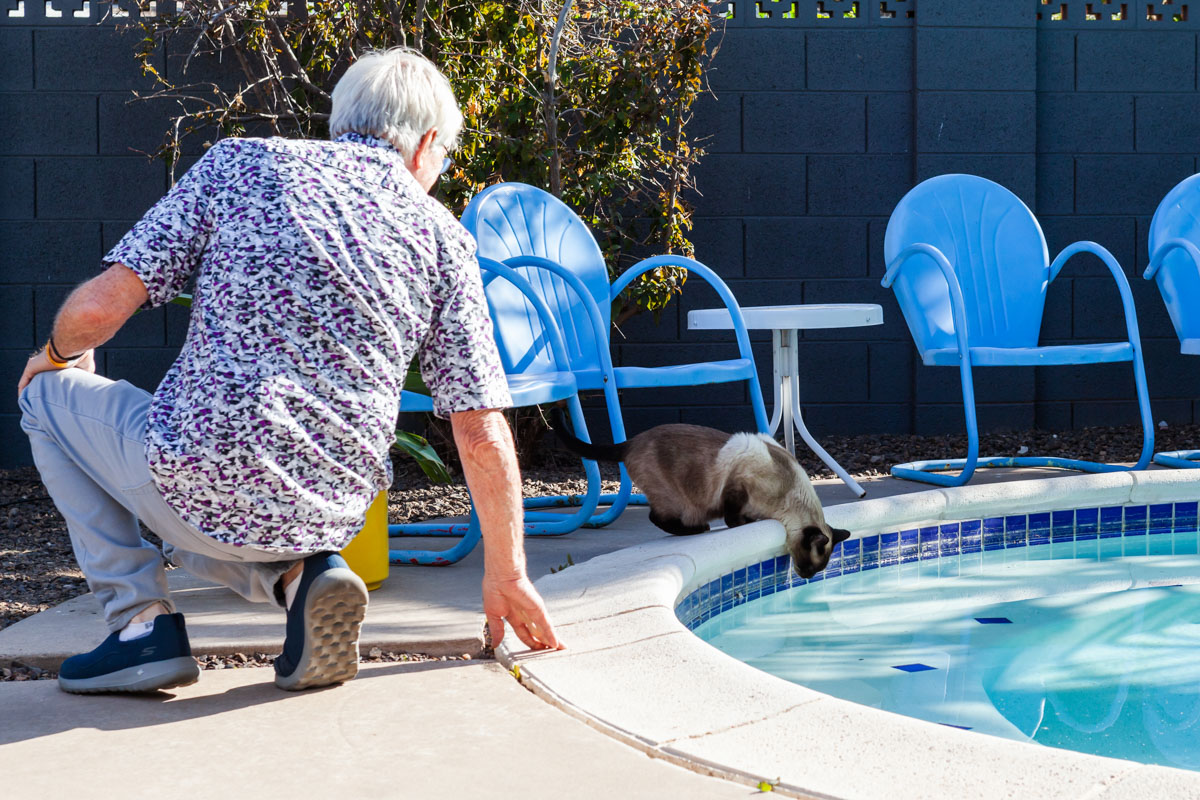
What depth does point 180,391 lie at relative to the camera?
150 cm

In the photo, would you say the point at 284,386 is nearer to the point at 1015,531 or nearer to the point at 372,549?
the point at 372,549

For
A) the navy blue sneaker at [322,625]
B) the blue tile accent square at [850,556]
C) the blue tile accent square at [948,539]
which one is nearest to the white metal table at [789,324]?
the blue tile accent square at [948,539]

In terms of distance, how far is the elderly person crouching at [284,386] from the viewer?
1453mm

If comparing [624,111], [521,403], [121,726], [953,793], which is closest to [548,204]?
[624,111]

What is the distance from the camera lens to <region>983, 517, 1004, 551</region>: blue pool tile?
311 cm

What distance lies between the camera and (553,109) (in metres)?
3.64

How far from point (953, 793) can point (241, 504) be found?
91cm

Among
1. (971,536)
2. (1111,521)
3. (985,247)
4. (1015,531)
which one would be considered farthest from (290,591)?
(985,247)

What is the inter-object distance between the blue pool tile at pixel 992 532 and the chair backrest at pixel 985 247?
1.01 metres

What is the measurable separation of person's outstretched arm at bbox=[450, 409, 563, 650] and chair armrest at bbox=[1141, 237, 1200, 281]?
2.87m

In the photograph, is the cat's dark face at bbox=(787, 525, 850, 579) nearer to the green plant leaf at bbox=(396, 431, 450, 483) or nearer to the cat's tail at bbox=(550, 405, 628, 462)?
the cat's tail at bbox=(550, 405, 628, 462)

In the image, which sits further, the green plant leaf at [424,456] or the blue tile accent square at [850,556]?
the blue tile accent square at [850,556]

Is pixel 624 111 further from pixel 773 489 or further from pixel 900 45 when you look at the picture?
pixel 773 489

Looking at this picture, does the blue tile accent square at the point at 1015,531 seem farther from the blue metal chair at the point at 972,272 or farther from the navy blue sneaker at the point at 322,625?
the navy blue sneaker at the point at 322,625
